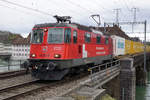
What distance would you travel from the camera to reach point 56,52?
36.1 feet

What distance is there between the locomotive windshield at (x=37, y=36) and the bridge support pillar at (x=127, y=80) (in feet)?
28.6

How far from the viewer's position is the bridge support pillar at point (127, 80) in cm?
1676

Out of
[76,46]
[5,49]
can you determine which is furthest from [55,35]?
[5,49]

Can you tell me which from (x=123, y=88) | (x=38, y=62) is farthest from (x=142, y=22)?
(x=38, y=62)

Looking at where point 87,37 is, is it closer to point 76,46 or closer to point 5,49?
point 76,46

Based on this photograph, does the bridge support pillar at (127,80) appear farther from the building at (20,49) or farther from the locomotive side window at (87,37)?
the building at (20,49)

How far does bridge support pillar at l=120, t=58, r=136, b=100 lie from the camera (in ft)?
55.0

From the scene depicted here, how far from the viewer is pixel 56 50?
11039 millimetres

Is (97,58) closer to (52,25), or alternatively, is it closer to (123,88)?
(123,88)

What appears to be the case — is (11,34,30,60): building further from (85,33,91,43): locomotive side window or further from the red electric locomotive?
the red electric locomotive

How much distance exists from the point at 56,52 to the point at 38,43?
1.43 m

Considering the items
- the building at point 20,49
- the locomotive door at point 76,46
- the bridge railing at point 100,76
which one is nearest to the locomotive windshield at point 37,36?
the locomotive door at point 76,46

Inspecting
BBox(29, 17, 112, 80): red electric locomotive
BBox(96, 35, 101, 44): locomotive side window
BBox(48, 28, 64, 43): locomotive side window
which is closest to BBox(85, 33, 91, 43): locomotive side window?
BBox(29, 17, 112, 80): red electric locomotive

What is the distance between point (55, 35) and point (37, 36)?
129 centimetres
